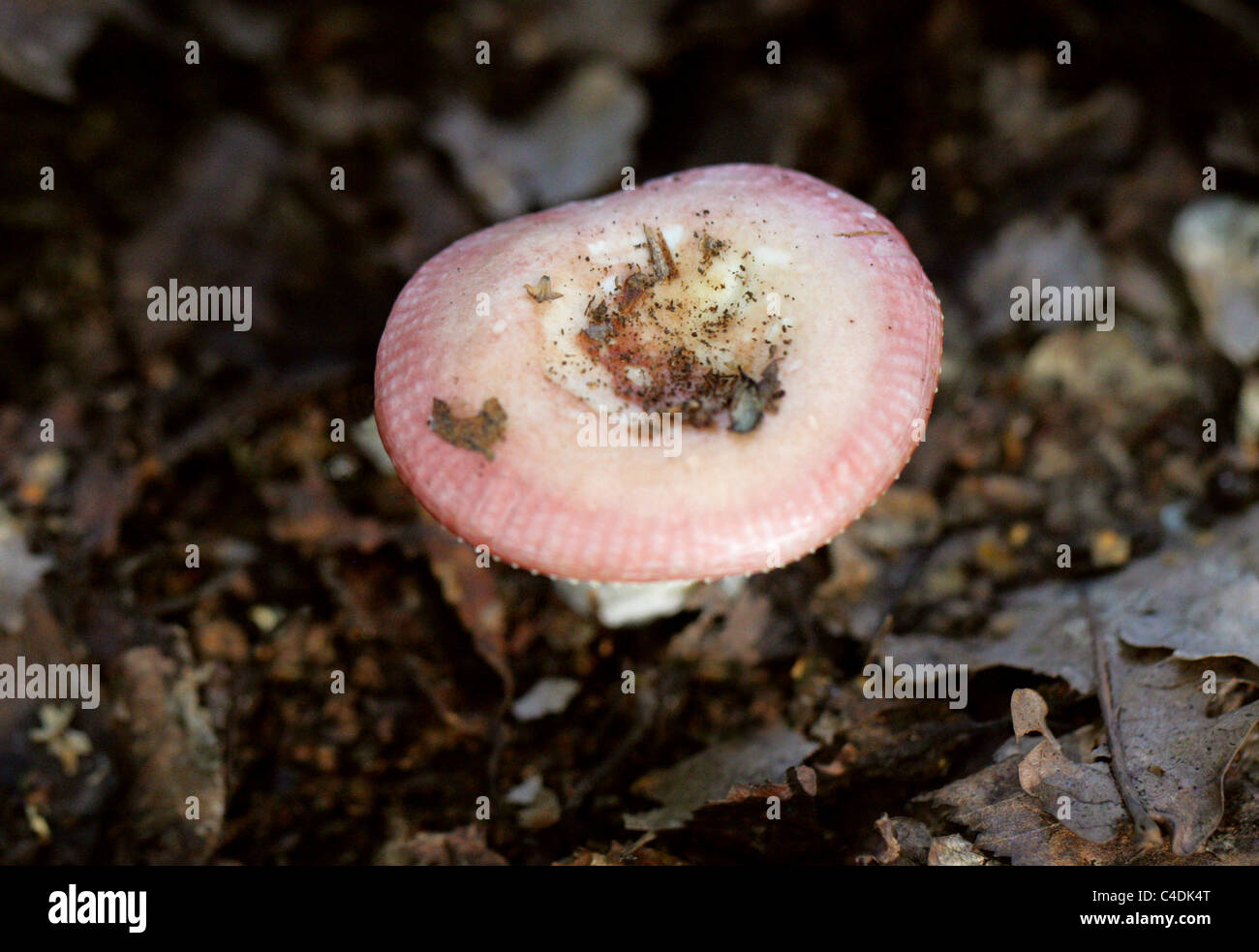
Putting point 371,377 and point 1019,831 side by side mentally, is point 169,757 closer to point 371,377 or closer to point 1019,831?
point 371,377

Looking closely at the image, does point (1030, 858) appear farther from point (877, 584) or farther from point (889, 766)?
point (877, 584)

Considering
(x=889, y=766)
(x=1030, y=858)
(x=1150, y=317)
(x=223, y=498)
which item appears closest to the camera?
(x=1030, y=858)

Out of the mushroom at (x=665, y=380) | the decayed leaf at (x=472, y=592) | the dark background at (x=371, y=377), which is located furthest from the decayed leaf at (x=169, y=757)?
the mushroom at (x=665, y=380)

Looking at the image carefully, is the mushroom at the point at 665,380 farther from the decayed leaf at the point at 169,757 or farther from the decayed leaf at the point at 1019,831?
the decayed leaf at the point at 169,757

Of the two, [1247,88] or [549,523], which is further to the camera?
[1247,88]

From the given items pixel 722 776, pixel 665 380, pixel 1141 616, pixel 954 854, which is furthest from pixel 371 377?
pixel 1141 616
